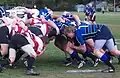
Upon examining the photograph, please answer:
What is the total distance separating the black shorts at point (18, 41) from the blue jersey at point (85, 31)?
4.78 ft

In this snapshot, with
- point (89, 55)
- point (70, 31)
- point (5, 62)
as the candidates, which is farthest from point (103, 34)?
point (5, 62)

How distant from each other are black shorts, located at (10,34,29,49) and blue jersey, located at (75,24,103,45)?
57.3 inches

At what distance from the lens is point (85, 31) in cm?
1083

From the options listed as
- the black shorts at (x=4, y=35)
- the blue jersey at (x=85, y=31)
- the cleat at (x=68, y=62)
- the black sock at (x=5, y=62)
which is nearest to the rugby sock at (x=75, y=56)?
the cleat at (x=68, y=62)

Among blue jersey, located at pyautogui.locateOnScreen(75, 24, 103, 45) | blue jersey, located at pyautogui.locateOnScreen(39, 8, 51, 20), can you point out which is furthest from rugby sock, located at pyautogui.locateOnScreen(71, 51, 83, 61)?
blue jersey, located at pyautogui.locateOnScreen(39, 8, 51, 20)

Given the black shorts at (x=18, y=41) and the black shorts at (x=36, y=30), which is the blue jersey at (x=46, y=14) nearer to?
the black shorts at (x=36, y=30)

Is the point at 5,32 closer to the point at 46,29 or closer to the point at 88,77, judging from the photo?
the point at 46,29

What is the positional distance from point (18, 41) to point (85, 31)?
1.79 m

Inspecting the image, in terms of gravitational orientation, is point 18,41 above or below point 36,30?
below

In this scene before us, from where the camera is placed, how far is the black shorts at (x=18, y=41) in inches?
396

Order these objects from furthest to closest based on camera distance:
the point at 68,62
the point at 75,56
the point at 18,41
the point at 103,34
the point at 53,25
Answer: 1. the point at 68,62
2. the point at 75,56
3. the point at 53,25
4. the point at 103,34
5. the point at 18,41

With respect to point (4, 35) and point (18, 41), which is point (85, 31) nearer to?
point (18, 41)

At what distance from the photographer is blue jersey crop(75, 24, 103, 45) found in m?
10.8

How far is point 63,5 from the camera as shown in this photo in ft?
297
